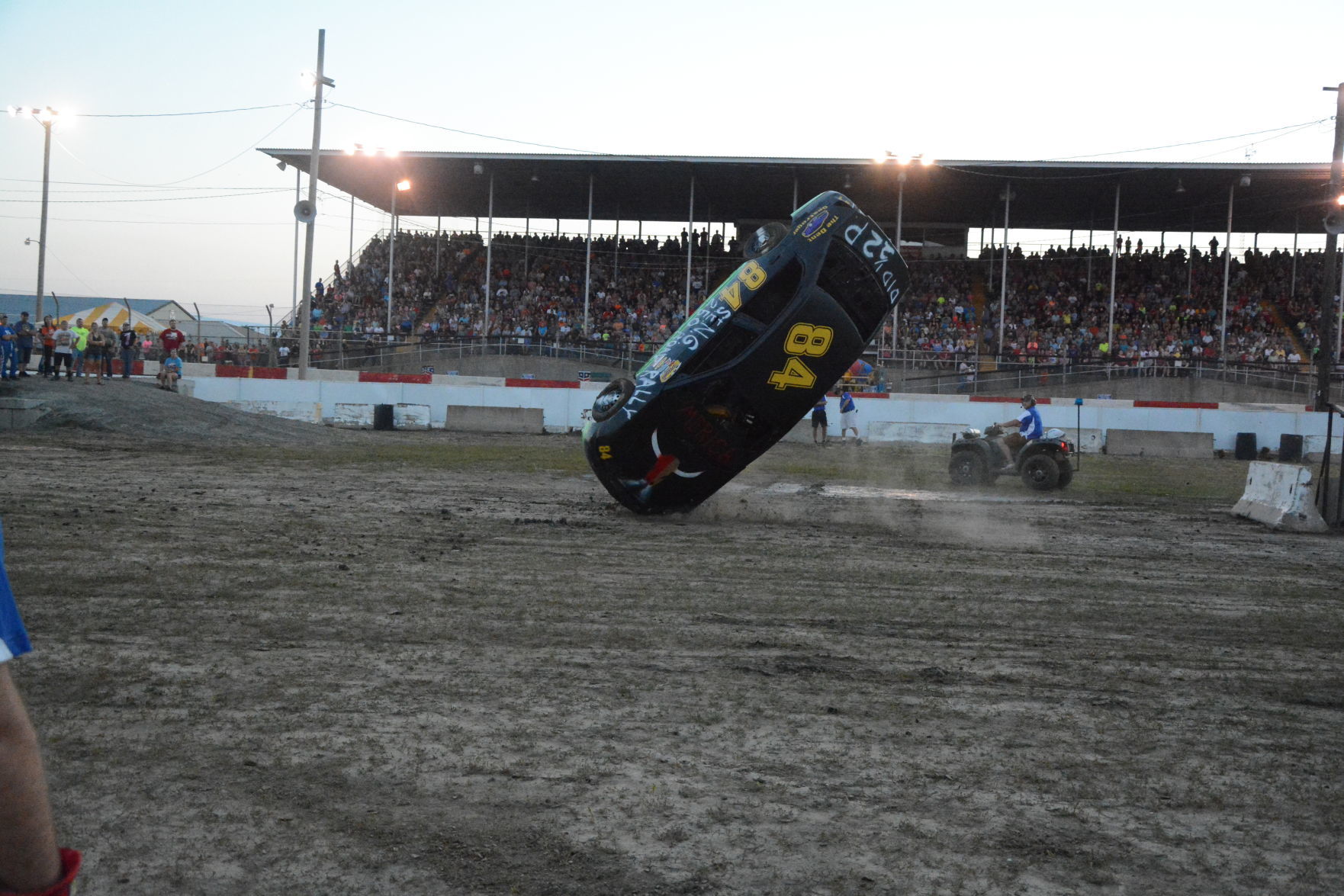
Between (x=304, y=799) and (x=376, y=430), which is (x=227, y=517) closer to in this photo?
(x=304, y=799)

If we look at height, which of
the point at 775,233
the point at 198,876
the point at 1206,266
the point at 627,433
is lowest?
the point at 198,876

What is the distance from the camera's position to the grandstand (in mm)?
37938

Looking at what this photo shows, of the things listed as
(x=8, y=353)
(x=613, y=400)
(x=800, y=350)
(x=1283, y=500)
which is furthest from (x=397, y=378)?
(x=1283, y=500)

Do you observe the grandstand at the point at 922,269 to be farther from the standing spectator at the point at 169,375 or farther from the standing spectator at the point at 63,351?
the standing spectator at the point at 63,351

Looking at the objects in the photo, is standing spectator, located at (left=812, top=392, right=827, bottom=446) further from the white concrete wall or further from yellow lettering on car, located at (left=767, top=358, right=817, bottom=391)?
yellow lettering on car, located at (left=767, top=358, right=817, bottom=391)

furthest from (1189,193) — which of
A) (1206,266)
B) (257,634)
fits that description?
(257,634)

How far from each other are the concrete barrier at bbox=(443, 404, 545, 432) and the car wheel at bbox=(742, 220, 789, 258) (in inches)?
674

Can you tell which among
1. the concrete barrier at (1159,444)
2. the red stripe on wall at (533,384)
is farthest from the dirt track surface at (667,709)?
the red stripe on wall at (533,384)

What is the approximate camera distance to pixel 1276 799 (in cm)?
410

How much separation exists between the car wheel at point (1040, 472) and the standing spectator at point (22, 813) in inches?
633

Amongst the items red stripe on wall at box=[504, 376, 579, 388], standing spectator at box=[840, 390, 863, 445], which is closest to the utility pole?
standing spectator at box=[840, 390, 863, 445]

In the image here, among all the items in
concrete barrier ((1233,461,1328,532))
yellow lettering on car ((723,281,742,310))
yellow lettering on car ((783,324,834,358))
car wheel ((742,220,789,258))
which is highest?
car wheel ((742,220,789,258))

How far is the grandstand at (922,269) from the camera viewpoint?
3794 cm

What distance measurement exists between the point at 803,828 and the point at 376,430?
78.1 ft
